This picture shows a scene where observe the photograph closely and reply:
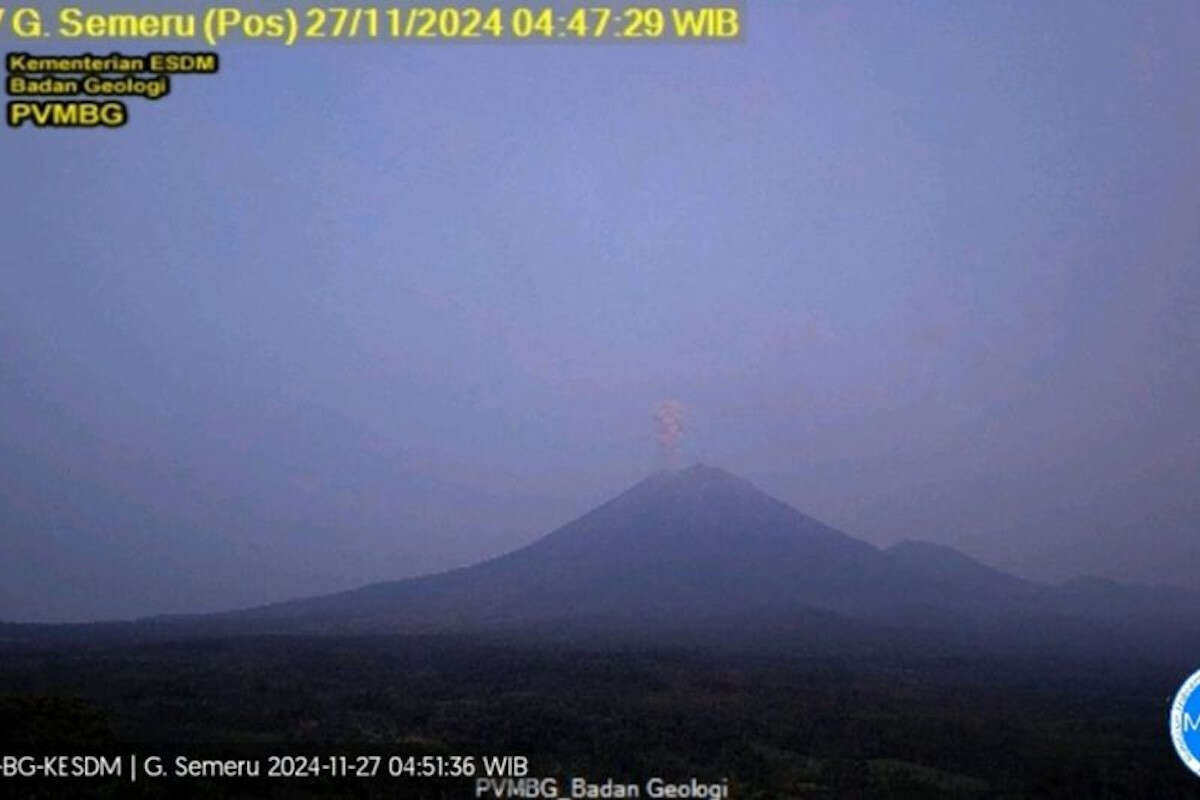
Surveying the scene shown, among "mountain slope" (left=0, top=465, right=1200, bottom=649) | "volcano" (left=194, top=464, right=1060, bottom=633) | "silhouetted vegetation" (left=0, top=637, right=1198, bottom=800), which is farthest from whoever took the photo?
"volcano" (left=194, top=464, right=1060, bottom=633)

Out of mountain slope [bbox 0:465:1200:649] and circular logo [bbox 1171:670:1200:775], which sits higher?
circular logo [bbox 1171:670:1200:775]

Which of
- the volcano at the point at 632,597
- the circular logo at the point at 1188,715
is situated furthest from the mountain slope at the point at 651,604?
the circular logo at the point at 1188,715

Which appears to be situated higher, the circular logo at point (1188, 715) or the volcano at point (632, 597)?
the circular logo at point (1188, 715)

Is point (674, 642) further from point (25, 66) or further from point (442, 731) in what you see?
point (25, 66)

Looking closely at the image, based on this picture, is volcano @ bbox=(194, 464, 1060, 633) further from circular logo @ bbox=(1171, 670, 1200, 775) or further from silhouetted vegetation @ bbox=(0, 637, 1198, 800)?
circular logo @ bbox=(1171, 670, 1200, 775)

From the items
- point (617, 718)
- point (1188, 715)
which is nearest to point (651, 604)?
point (617, 718)

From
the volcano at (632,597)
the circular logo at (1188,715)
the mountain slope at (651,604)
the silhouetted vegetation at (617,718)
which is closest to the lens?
the circular logo at (1188,715)

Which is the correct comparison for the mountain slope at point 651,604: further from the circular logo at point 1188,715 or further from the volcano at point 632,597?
the circular logo at point 1188,715

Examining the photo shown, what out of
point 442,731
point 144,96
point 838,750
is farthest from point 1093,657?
point 144,96

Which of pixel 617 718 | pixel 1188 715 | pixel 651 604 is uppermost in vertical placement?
pixel 1188 715

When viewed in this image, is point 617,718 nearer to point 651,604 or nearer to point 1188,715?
point 1188,715

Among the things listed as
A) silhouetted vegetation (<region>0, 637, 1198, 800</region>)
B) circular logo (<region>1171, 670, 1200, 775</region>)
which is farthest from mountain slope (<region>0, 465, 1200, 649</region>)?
→ circular logo (<region>1171, 670, 1200, 775</region>)
